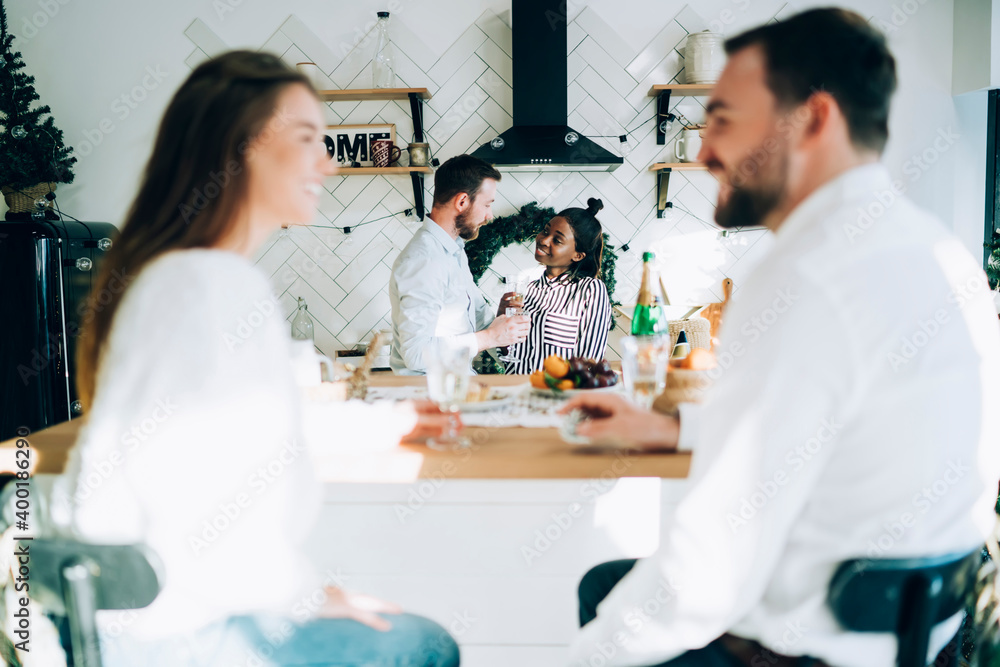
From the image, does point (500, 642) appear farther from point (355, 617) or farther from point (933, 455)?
point (933, 455)

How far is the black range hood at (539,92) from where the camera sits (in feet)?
11.3

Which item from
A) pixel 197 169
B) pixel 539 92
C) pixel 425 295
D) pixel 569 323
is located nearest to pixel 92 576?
pixel 197 169

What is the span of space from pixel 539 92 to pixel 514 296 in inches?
53.4

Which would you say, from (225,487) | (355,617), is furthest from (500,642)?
(225,487)

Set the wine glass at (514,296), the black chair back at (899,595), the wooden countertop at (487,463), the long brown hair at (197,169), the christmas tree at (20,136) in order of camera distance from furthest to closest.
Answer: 1. the christmas tree at (20,136)
2. the wine glass at (514,296)
3. the wooden countertop at (487,463)
4. the long brown hair at (197,169)
5. the black chair back at (899,595)

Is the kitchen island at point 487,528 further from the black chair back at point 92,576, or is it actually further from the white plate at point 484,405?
the black chair back at point 92,576

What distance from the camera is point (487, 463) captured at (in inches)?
44.0

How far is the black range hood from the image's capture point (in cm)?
346

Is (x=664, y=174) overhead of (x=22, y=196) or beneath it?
overhead

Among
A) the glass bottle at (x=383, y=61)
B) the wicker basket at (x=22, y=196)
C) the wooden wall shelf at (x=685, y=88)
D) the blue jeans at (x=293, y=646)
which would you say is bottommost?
the blue jeans at (x=293, y=646)

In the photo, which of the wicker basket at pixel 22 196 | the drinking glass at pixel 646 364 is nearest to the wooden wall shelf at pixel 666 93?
the drinking glass at pixel 646 364

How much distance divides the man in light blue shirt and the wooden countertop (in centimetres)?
138

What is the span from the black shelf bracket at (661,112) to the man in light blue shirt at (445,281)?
1.34 m

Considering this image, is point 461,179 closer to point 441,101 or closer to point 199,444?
point 441,101
